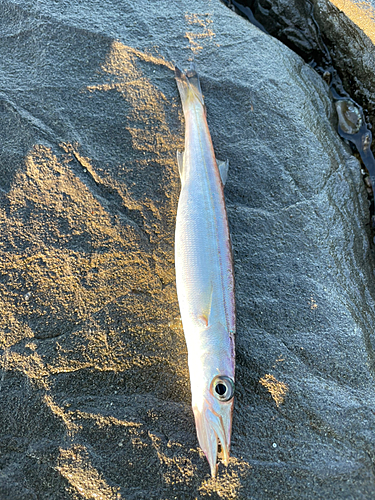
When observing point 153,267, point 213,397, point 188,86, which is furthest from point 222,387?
point 188,86

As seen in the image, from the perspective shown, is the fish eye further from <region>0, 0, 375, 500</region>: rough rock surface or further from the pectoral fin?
the pectoral fin

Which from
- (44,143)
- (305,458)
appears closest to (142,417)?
(305,458)

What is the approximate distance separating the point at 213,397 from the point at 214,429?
0.64 feet

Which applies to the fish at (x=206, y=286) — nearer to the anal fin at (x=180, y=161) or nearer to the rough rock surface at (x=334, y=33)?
the anal fin at (x=180, y=161)

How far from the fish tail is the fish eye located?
2434 mm

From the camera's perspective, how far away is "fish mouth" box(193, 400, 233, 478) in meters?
2.14

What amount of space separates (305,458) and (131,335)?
1.45m

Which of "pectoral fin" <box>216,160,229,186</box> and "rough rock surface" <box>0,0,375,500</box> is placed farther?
"pectoral fin" <box>216,160,229,186</box>

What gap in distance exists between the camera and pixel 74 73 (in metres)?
3.33

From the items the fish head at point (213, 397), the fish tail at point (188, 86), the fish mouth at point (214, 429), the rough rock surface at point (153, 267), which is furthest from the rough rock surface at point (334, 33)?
the fish mouth at point (214, 429)

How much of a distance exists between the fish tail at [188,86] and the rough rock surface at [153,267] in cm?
10

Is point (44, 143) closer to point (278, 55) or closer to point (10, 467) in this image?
point (10, 467)

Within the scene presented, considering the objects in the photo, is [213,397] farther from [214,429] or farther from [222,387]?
[214,429]

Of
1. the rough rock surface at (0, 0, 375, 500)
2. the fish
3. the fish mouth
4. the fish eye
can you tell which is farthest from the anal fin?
the fish mouth
